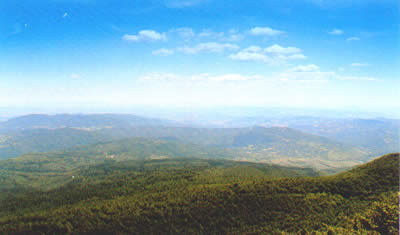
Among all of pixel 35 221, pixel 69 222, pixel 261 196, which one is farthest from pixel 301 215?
pixel 35 221

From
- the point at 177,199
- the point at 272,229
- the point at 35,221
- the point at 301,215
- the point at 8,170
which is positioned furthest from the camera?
the point at 8,170

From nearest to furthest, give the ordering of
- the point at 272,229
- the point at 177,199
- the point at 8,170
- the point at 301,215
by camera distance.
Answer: the point at 272,229 → the point at 301,215 → the point at 177,199 → the point at 8,170

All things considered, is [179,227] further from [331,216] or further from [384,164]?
[384,164]

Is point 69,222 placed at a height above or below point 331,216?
below

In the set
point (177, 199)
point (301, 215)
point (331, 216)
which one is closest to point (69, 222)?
point (177, 199)

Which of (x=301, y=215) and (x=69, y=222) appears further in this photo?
(x=69, y=222)

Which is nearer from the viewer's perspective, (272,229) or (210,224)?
(272,229)

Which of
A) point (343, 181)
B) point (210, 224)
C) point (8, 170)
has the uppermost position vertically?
point (343, 181)

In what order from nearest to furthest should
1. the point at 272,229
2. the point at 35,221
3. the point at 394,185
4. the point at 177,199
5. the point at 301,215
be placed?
the point at 272,229 → the point at 301,215 → the point at 394,185 → the point at 35,221 → the point at 177,199

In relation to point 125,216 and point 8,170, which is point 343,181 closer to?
point 125,216
